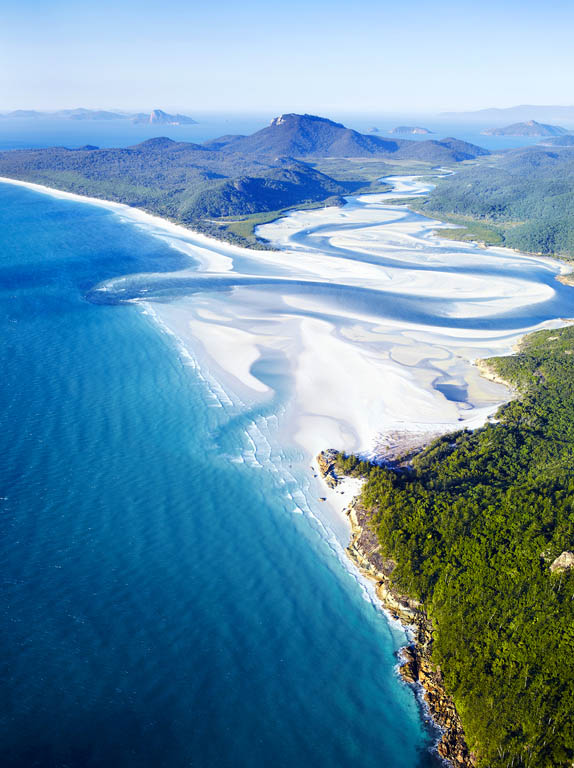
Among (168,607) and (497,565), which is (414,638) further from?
(168,607)

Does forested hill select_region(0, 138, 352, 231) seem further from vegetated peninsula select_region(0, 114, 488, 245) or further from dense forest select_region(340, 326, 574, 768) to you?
dense forest select_region(340, 326, 574, 768)

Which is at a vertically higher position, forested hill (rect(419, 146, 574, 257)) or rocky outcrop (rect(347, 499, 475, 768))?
forested hill (rect(419, 146, 574, 257))

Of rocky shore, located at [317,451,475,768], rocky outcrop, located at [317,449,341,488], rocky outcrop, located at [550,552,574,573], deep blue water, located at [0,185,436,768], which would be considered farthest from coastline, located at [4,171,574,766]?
rocky outcrop, located at [550,552,574,573]

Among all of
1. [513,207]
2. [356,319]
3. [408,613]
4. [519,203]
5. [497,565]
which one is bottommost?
[408,613]

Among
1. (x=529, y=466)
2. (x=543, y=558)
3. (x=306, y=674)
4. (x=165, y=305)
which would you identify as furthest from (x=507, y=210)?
(x=306, y=674)

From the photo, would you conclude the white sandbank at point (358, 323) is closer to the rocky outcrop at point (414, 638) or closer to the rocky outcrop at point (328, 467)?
the rocky outcrop at point (328, 467)

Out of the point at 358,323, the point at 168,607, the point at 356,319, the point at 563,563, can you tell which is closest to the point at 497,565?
the point at 563,563

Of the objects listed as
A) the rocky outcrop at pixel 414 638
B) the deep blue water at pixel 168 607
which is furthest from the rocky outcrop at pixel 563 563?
the deep blue water at pixel 168 607
